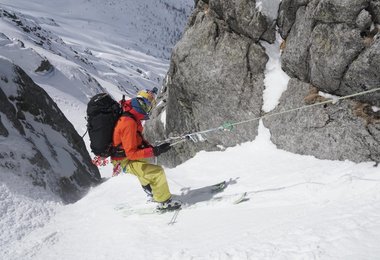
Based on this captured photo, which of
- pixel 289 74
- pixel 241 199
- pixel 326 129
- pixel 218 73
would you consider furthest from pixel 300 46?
pixel 241 199

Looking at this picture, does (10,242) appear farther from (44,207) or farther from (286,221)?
(286,221)

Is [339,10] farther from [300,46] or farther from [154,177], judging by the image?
[154,177]

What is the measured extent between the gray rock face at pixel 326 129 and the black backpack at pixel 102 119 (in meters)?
4.05

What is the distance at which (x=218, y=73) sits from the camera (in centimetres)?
1145

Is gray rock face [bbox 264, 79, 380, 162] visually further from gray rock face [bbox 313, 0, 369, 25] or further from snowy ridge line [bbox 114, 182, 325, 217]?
gray rock face [bbox 313, 0, 369, 25]

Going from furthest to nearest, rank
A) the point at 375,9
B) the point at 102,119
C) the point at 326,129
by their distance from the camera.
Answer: the point at 326,129, the point at 102,119, the point at 375,9

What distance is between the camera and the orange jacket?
809cm

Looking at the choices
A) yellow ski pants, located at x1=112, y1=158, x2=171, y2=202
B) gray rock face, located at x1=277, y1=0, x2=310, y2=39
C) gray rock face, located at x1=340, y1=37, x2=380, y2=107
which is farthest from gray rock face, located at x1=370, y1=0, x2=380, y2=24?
yellow ski pants, located at x1=112, y1=158, x2=171, y2=202

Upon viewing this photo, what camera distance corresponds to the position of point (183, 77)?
12789mm

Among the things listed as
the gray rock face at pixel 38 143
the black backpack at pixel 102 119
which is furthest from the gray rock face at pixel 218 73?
the gray rock face at pixel 38 143

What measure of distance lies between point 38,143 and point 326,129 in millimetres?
10597

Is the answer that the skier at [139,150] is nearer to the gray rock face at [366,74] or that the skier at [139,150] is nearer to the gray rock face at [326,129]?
the gray rock face at [326,129]

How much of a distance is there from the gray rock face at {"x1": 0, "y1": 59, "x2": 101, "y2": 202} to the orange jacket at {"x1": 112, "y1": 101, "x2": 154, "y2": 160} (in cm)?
508

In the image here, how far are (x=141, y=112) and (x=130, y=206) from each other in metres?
2.47
